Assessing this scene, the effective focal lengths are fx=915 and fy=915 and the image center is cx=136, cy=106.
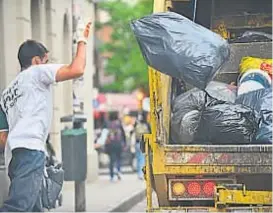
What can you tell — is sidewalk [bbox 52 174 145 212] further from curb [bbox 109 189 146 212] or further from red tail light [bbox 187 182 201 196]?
red tail light [bbox 187 182 201 196]

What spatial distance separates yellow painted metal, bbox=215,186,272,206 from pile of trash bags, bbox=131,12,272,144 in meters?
0.44

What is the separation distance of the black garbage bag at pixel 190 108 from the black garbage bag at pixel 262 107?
0.15m

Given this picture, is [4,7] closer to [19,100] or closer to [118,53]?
[19,100]

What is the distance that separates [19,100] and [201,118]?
1592mm

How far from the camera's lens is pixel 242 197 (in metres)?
7.56

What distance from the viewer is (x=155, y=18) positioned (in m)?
7.74

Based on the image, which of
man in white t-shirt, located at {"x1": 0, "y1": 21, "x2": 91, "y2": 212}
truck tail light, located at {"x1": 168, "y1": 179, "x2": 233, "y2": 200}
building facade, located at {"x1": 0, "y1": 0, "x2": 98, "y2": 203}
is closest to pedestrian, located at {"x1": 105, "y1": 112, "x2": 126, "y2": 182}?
building facade, located at {"x1": 0, "y1": 0, "x2": 98, "y2": 203}

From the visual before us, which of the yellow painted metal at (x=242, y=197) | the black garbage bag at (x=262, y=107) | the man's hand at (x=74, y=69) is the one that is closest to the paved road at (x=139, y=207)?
the black garbage bag at (x=262, y=107)

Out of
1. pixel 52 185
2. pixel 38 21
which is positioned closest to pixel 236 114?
pixel 52 185

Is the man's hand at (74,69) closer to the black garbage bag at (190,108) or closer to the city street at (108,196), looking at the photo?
the black garbage bag at (190,108)

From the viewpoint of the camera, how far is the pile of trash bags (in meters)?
7.59

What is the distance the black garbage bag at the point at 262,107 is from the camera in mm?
7684

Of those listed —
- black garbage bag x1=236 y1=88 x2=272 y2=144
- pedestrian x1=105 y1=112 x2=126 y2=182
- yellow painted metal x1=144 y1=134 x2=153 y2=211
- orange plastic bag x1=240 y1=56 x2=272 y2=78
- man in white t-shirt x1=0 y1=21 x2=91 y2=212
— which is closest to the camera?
man in white t-shirt x1=0 y1=21 x2=91 y2=212

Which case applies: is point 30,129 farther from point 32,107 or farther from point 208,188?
point 208,188
